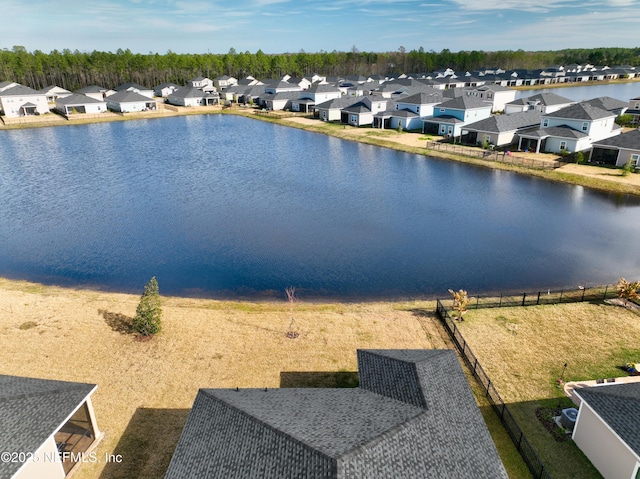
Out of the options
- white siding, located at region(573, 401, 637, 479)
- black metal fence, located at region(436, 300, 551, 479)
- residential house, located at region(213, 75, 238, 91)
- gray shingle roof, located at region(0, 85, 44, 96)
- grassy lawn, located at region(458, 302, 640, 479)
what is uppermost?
gray shingle roof, located at region(0, 85, 44, 96)

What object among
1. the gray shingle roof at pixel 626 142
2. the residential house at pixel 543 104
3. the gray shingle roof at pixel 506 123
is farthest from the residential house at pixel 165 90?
the gray shingle roof at pixel 626 142

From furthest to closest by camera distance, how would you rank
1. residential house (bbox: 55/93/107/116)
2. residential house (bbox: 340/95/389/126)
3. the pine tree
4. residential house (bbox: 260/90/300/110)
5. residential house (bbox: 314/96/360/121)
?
residential house (bbox: 260/90/300/110) < residential house (bbox: 55/93/107/116) < residential house (bbox: 314/96/360/121) < residential house (bbox: 340/95/389/126) < the pine tree

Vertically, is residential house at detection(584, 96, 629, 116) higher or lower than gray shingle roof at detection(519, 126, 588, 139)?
higher

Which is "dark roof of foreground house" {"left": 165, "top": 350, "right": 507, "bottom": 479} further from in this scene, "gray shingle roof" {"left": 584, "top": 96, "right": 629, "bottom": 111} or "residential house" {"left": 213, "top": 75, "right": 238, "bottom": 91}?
"residential house" {"left": 213, "top": 75, "right": 238, "bottom": 91}

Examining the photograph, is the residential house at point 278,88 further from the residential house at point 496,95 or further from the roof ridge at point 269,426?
the roof ridge at point 269,426

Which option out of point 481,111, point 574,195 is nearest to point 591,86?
point 481,111

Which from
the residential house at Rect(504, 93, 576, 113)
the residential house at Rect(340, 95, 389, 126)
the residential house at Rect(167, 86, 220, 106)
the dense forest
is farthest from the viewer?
the dense forest

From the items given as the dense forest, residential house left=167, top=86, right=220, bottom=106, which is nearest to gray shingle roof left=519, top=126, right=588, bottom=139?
residential house left=167, top=86, right=220, bottom=106
